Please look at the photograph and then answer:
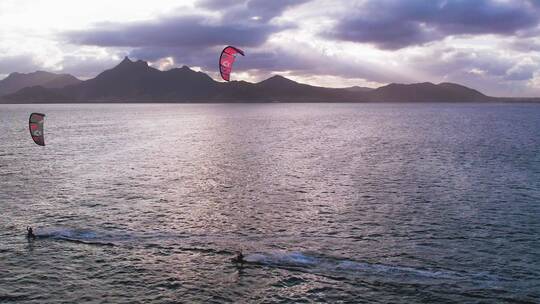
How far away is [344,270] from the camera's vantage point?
123 feet

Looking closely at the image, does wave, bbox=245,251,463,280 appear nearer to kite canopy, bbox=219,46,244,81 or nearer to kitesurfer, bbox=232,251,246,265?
kitesurfer, bbox=232,251,246,265

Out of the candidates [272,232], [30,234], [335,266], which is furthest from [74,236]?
[335,266]

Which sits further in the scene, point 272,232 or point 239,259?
point 272,232

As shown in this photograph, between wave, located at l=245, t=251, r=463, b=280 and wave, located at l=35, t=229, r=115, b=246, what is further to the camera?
wave, located at l=35, t=229, r=115, b=246

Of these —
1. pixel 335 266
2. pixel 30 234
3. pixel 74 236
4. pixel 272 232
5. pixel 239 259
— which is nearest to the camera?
pixel 335 266

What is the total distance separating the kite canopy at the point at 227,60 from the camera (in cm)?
3850

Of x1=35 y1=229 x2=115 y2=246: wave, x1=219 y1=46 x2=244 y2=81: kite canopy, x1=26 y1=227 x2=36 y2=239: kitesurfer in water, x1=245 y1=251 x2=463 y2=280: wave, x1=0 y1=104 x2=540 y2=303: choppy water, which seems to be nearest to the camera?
x1=0 y1=104 x2=540 y2=303: choppy water

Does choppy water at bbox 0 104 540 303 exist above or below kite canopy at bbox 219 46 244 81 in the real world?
below

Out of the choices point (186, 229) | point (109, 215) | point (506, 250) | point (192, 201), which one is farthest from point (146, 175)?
point (506, 250)

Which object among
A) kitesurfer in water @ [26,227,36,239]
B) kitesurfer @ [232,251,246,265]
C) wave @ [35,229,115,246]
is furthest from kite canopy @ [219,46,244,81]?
kitesurfer in water @ [26,227,36,239]

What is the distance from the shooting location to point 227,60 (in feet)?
130

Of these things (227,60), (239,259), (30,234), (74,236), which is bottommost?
(239,259)

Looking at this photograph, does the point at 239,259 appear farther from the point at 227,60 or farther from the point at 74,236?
the point at 74,236

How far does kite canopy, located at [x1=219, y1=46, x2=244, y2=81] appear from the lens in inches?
1516
